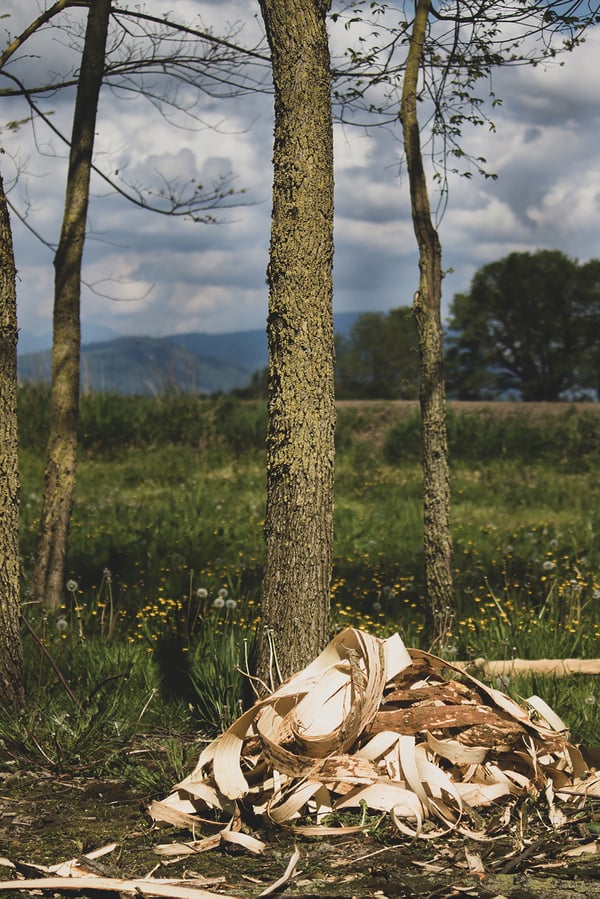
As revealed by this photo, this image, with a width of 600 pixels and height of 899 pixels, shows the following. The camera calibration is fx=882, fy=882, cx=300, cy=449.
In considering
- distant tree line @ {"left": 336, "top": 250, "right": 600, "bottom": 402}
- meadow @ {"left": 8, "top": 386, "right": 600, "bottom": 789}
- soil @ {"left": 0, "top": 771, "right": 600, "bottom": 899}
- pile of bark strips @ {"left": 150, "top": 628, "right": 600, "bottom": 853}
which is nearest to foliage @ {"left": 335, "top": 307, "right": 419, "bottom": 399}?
distant tree line @ {"left": 336, "top": 250, "right": 600, "bottom": 402}

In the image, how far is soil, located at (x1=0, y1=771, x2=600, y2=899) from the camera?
2424 mm

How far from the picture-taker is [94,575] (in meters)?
6.82

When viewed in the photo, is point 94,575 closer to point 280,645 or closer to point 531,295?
point 280,645

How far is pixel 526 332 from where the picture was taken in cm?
3441

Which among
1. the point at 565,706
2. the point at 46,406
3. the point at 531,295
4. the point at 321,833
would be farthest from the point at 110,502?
the point at 531,295

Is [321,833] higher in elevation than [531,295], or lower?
lower

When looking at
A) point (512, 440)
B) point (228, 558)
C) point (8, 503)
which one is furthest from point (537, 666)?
point (512, 440)

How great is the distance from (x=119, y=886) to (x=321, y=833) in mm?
643

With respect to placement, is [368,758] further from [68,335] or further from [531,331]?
[531,331]

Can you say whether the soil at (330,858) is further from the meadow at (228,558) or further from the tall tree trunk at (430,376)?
the tall tree trunk at (430,376)

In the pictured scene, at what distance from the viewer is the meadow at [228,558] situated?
3.87 m

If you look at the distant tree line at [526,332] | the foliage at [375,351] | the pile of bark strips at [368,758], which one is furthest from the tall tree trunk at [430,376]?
the foliage at [375,351]

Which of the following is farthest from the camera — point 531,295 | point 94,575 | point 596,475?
point 531,295

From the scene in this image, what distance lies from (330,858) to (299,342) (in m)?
1.85
